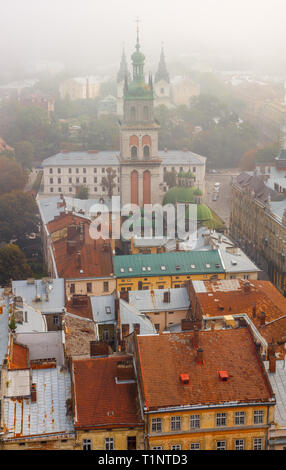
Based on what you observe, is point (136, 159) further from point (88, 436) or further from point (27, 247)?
point (88, 436)

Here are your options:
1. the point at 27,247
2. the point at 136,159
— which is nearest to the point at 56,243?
the point at 27,247

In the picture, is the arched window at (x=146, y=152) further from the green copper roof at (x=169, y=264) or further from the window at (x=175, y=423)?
the window at (x=175, y=423)

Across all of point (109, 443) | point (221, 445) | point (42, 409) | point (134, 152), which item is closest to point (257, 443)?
point (221, 445)

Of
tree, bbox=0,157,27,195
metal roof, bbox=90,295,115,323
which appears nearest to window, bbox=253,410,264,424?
metal roof, bbox=90,295,115,323

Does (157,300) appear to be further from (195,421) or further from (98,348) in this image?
(195,421)

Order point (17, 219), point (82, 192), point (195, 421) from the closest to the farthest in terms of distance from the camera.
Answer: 1. point (195, 421)
2. point (17, 219)
3. point (82, 192)
